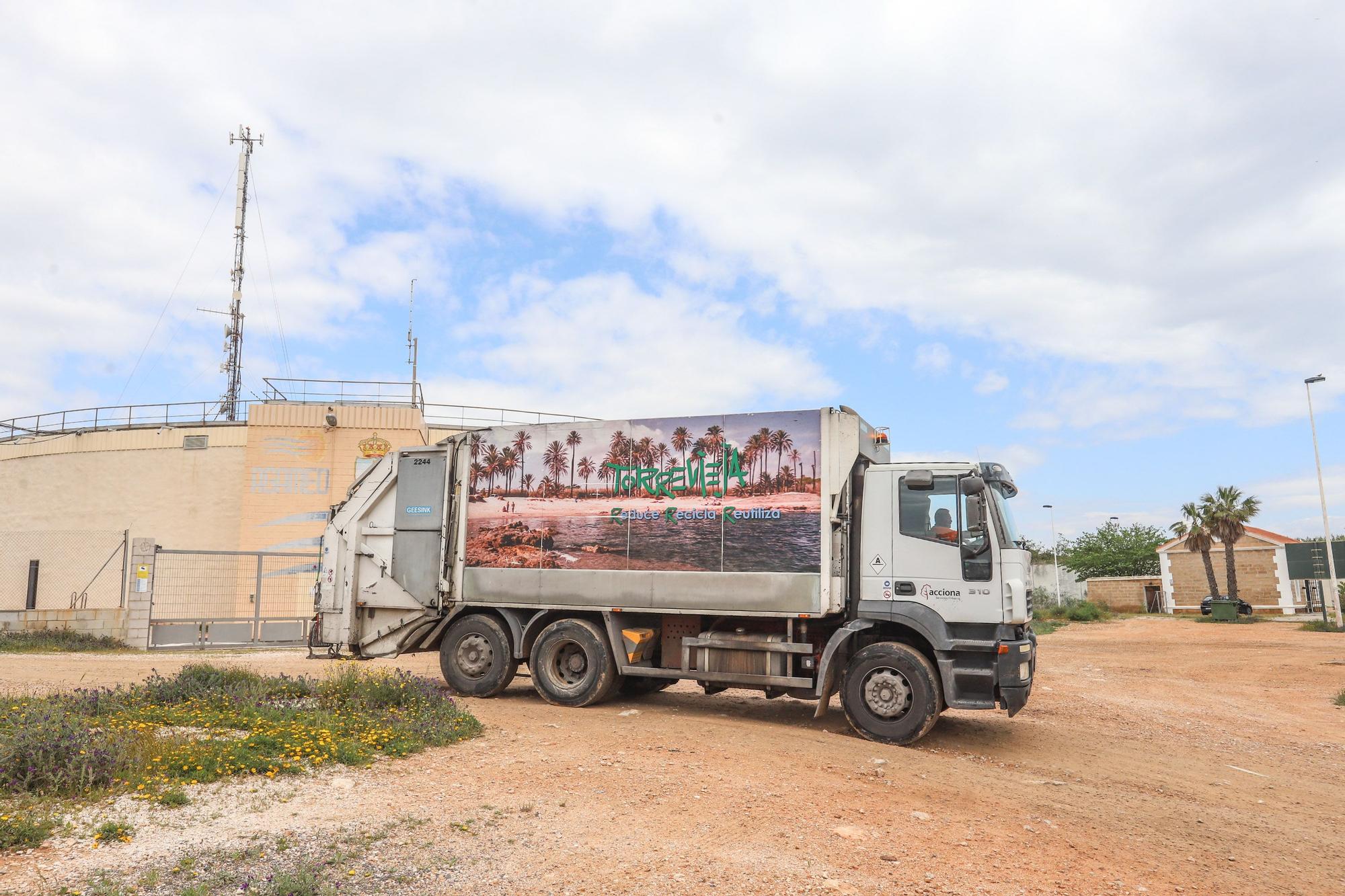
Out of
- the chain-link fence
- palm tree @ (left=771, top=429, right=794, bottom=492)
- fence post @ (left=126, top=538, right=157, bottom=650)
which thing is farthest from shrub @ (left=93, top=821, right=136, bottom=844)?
the chain-link fence

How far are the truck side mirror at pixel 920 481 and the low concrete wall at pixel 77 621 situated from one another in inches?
732

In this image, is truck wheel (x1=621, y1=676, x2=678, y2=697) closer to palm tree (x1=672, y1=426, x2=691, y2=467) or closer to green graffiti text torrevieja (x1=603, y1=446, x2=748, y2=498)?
green graffiti text torrevieja (x1=603, y1=446, x2=748, y2=498)

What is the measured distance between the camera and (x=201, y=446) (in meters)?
30.0

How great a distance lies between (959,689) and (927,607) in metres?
0.89

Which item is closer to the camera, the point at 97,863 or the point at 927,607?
the point at 97,863

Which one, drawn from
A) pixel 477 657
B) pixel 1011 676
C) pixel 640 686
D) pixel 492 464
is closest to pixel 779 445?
pixel 1011 676

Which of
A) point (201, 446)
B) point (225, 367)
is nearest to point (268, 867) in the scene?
point (201, 446)

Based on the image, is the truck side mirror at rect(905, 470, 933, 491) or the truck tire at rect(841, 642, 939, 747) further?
the truck side mirror at rect(905, 470, 933, 491)

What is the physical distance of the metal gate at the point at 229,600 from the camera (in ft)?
67.7

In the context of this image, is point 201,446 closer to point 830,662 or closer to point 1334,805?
point 830,662

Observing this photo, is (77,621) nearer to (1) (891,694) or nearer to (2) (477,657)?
(2) (477,657)

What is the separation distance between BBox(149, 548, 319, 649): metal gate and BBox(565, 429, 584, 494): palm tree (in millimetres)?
9381

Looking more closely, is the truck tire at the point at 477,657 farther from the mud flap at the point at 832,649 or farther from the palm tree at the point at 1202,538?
the palm tree at the point at 1202,538

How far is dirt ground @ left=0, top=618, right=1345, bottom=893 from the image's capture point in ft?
17.7
